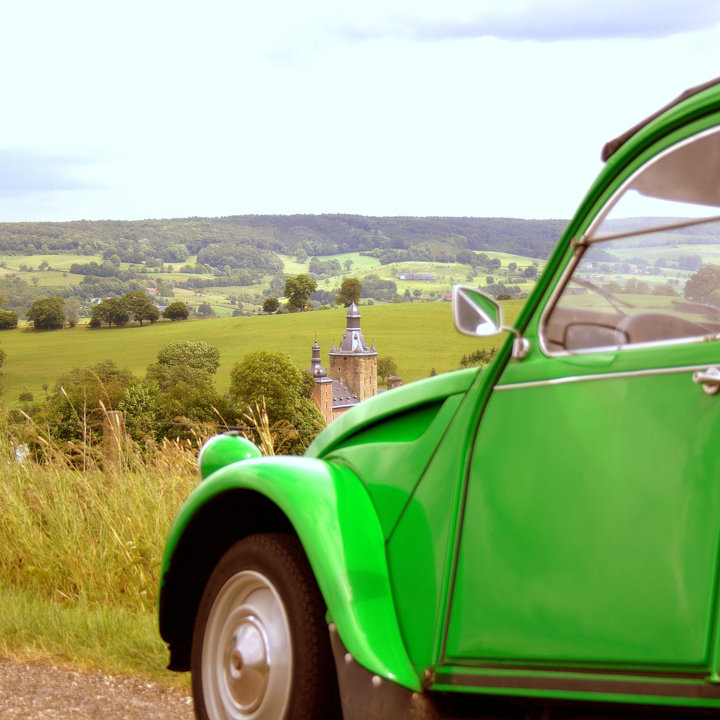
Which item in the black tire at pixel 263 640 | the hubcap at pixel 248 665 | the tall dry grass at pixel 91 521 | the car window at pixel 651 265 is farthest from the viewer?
the tall dry grass at pixel 91 521

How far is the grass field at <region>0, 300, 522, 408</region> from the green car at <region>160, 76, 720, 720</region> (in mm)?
104241

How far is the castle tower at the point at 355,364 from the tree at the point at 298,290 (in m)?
22.6

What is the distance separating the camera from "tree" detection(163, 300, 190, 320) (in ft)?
470

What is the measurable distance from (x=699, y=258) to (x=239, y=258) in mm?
172798

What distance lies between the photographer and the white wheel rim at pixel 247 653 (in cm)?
286

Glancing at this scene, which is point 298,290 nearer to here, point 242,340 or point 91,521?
point 242,340

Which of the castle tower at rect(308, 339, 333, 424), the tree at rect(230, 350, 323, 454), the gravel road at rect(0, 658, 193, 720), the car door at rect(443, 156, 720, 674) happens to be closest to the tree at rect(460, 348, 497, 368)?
the car door at rect(443, 156, 720, 674)

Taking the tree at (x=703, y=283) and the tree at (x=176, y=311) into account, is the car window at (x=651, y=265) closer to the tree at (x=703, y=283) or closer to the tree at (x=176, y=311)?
the tree at (x=703, y=283)

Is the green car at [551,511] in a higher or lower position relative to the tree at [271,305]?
higher

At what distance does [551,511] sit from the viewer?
7.00 feet

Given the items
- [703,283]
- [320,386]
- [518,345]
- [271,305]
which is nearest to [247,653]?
[518,345]

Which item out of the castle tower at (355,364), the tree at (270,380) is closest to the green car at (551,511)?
the tree at (270,380)

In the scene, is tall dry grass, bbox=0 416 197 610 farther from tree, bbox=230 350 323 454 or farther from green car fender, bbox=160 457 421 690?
tree, bbox=230 350 323 454

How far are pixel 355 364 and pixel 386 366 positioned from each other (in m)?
8.07
